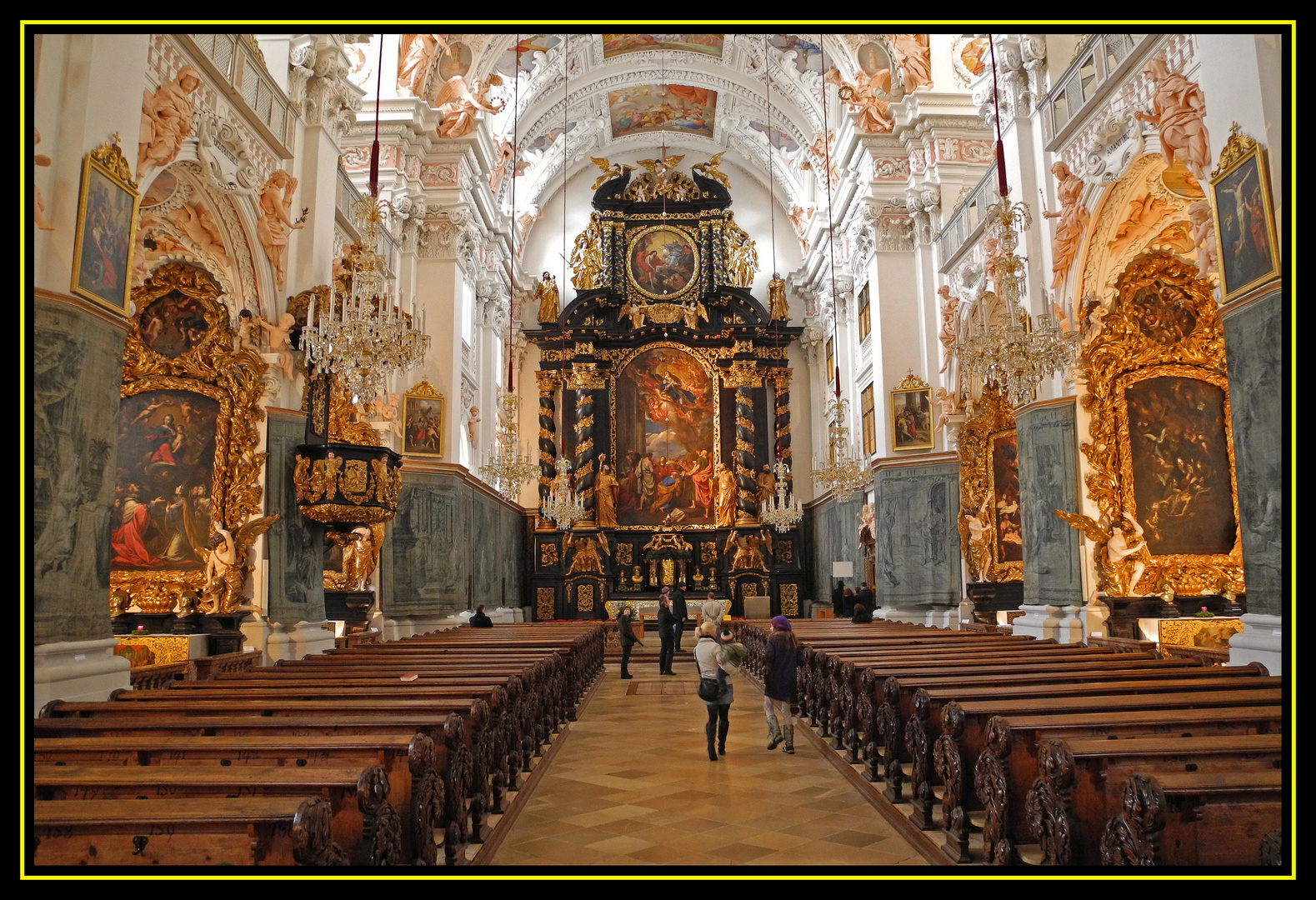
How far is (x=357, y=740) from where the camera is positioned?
13.4 feet

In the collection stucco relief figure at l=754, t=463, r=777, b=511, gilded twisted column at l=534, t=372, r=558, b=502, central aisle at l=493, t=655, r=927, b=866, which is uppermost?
gilded twisted column at l=534, t=372, r=558, b=502

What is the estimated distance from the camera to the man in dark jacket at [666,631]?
46.7ft

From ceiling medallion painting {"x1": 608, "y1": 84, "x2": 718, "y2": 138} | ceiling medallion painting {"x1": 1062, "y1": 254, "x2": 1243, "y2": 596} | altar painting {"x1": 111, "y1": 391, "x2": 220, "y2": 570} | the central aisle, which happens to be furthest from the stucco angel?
ceiling medallion painting {"x1": 608, "y1": 84, "x2": 718, "y2": 138}

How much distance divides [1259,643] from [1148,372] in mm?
4791

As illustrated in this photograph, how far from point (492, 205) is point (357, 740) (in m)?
18.9

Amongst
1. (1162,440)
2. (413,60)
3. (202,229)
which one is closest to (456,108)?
(413,60)

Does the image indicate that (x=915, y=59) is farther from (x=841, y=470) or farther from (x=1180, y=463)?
(x=1180, y=463)

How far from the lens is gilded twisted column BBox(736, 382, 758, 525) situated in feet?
84.8

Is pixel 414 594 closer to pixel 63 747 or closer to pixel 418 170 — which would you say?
pixel 418 170

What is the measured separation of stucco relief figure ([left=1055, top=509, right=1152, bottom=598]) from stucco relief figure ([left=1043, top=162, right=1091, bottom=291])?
9.79 feet

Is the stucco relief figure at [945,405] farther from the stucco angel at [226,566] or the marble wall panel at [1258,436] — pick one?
the stucco angel at [226,566]

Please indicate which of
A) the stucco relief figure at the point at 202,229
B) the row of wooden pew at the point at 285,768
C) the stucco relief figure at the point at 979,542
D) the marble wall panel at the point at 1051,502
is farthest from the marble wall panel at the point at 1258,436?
the stucco relief figure at the point at 202,229

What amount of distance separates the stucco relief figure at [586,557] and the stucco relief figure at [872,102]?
1283cm

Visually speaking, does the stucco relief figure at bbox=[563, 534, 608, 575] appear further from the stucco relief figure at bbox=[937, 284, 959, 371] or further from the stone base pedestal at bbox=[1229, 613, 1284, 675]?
the stone base pedestal at bbox=[1229, 613, 1284, 675]
